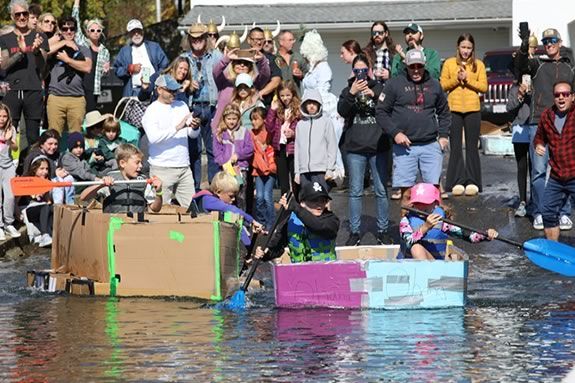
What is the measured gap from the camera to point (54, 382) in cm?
988

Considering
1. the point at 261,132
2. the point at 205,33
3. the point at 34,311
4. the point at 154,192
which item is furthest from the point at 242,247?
the point at 205,33

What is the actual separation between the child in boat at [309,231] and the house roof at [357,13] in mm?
21868

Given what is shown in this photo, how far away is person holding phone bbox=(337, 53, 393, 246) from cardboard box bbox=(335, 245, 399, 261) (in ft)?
7.45

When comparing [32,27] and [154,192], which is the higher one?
[32,27]

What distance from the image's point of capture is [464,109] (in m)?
18.9

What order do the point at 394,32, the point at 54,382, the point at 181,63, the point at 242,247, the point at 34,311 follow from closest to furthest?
the point at 54,382 → the point at 34,311 → the point at 242,247 → the point at 181,63 → the point at 394,32

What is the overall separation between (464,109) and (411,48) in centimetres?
137

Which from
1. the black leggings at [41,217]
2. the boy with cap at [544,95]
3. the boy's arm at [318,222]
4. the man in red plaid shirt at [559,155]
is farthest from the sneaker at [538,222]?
the black leggings at [41,217]

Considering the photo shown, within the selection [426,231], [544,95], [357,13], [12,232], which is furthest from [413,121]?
[357,13]

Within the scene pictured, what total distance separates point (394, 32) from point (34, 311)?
79.2ft

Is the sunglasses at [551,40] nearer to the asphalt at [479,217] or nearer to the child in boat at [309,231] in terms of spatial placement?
the asphalt at [479,217]

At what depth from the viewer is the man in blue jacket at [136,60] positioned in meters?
19.1

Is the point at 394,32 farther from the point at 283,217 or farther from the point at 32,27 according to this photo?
the point at 283,217

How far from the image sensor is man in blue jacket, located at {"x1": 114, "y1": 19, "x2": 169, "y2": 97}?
19.1m
